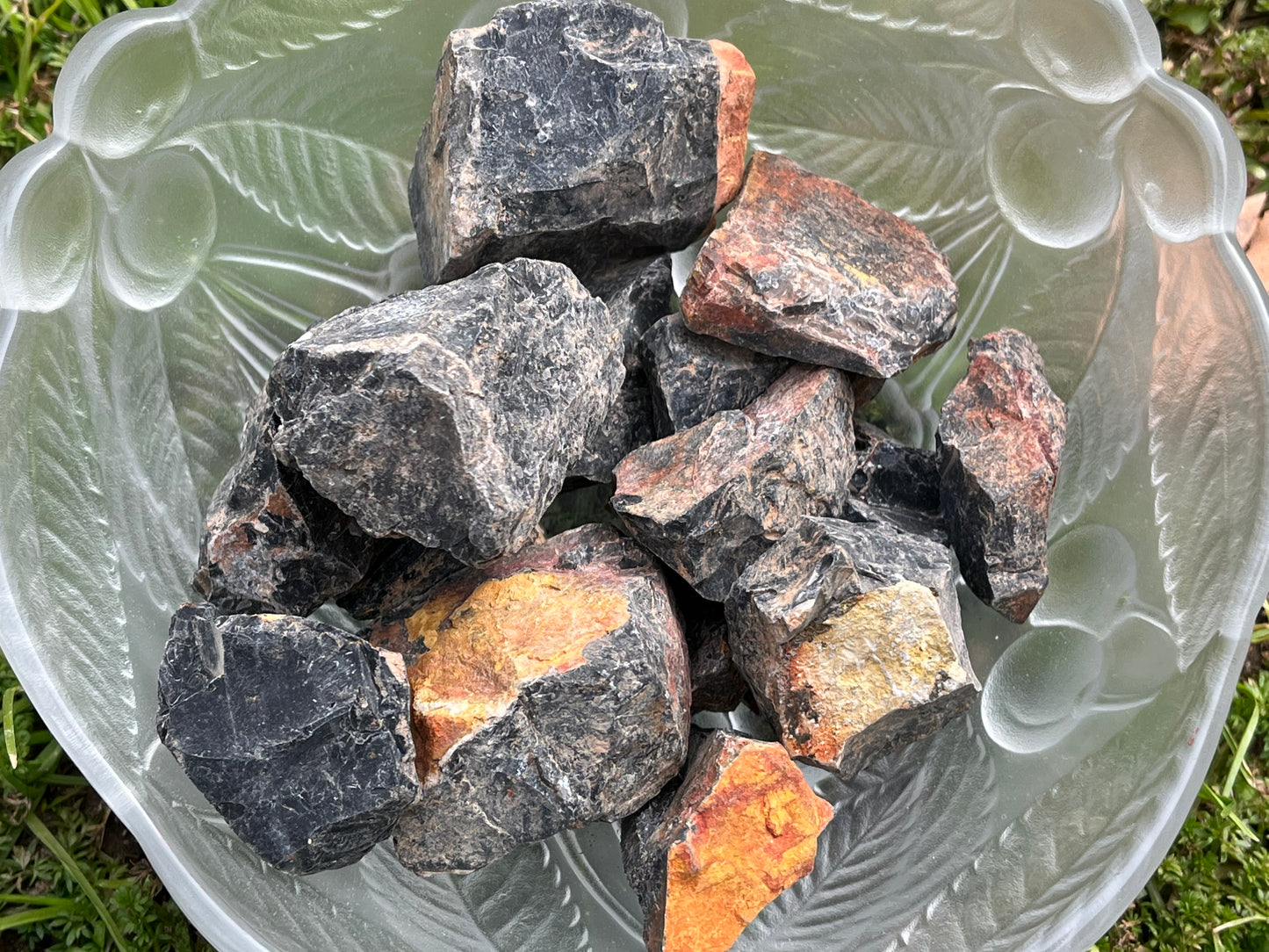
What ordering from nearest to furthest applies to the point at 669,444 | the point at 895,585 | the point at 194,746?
1. the point at 194,746
2. the point at 895,585
3. the point at 669,444

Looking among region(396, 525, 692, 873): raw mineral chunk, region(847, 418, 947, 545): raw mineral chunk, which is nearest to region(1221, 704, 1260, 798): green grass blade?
region(847, 418, 947, 545): raw mineral chunk

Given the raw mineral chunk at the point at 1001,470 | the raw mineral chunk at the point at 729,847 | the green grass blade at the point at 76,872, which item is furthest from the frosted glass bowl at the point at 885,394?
the green grass blade at the point at 76,872

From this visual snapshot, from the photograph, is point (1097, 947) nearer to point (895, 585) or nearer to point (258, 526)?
point (895, 585)

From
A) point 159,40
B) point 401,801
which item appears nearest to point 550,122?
point 159,40

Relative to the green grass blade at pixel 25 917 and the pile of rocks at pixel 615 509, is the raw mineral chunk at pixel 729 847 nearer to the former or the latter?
the pile of rocks at pixel 615 509

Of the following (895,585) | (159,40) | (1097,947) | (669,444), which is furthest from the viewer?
(1097,947)

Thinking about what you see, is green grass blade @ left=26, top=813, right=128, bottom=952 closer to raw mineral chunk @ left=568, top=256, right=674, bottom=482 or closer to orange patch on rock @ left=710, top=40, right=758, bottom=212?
raw mineral chunk @ left=568, top=256, right=674, bottom=482
